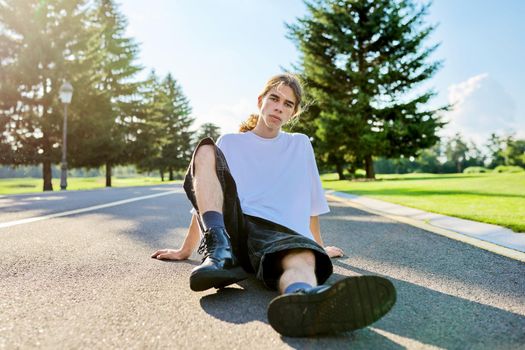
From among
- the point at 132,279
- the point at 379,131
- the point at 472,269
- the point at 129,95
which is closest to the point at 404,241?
the point at 472,269

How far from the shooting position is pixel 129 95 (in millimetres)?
27266

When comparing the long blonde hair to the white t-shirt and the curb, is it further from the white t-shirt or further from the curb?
the curb

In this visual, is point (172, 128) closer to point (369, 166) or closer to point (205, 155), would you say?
point (369, 166)

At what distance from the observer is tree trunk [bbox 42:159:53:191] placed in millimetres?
16609

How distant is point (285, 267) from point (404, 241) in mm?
2105

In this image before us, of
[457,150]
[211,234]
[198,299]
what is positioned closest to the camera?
[198,299]

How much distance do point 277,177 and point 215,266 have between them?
2.63 feet

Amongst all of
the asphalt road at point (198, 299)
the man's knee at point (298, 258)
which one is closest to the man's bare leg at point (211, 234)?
the asphalt road at point (198, 299)

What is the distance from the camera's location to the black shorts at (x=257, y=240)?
72.1 inches

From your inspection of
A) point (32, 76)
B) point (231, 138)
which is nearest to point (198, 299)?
point (231, 138)

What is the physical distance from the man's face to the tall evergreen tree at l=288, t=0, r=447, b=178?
16707mm

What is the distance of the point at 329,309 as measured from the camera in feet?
4.30

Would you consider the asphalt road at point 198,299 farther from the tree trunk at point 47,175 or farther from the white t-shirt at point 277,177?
the tree trunk at point 47,175

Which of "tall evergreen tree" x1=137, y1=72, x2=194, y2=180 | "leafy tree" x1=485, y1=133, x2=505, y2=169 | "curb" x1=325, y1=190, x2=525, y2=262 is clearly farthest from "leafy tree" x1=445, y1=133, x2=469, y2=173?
"curb" x1=325, y1=190, x2=525, y2=262
